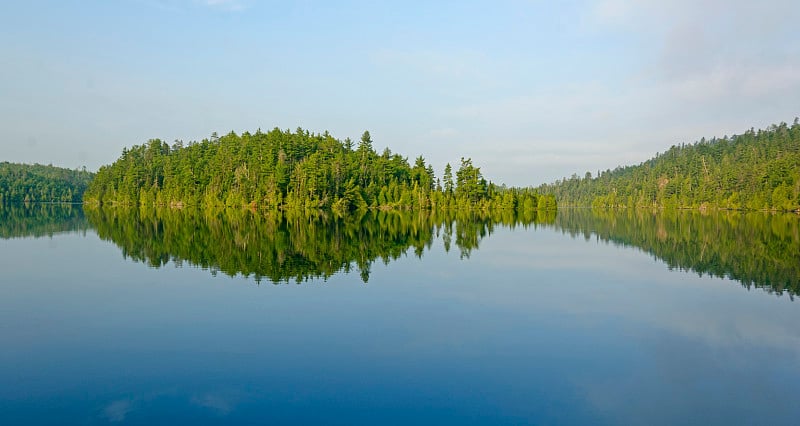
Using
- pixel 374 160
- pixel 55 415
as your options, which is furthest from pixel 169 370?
pixel 374 160

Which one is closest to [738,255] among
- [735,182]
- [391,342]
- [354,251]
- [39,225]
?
[354,251]

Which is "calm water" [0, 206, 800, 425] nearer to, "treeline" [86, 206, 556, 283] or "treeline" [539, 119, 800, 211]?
"treeline" [86, 206, 556, 283]

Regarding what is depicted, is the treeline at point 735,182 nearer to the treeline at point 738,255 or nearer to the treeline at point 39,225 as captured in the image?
the treeline at point 738,255

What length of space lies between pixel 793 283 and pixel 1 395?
28225 mm

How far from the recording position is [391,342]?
13.2 meters

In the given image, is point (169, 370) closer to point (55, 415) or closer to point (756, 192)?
point (55, 415)

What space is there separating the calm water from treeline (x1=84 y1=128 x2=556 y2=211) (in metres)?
80.4

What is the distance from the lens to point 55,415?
8.77 meters

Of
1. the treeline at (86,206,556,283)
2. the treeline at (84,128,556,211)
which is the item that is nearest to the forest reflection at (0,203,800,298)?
the treeline at (86,206,556,283)

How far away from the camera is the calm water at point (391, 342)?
9.38m

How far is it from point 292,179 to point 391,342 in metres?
98.1

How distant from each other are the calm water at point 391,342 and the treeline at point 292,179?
264 feet

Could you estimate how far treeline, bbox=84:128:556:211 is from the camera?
107750 millimetres

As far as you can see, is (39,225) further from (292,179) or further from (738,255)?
(738,255)
